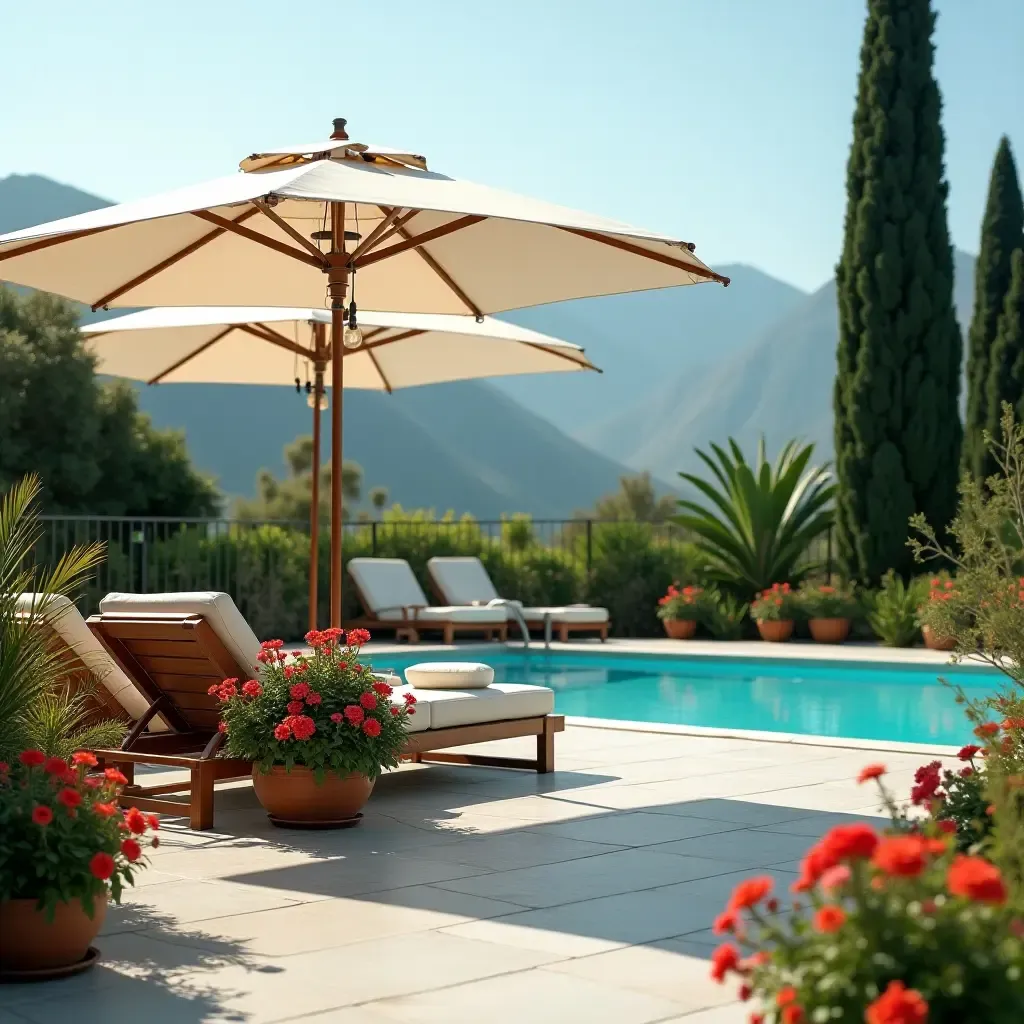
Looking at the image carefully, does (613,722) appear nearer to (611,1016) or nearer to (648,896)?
(648,896)

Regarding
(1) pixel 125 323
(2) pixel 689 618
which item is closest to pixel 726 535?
(2) pixel 689 618

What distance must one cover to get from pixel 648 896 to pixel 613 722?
448 cm

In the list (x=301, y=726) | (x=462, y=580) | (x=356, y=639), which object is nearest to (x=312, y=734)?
(x=301, y=726)

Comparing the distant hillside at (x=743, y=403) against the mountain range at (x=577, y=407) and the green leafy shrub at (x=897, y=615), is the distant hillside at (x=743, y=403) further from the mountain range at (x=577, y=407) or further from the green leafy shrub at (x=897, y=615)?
the green leafy shrub at (x=897, y=615)

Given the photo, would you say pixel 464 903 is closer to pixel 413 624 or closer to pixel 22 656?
pixel 22 656

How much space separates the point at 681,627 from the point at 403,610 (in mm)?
3042

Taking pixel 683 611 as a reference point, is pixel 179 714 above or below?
below

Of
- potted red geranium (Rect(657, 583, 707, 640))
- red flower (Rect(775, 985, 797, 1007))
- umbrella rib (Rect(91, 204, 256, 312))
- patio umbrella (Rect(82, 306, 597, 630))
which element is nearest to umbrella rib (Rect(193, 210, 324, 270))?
umbrella rib (Rect(91, 204, 256, 312))

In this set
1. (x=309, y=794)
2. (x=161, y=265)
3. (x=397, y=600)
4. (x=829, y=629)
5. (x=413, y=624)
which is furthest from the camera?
(x=829, y=629)

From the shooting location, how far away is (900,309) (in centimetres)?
1584

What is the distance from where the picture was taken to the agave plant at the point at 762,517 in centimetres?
1576

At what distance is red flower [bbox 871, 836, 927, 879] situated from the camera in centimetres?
185

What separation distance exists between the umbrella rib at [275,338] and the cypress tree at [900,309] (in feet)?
27.9

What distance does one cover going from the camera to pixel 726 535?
16.0 metres
